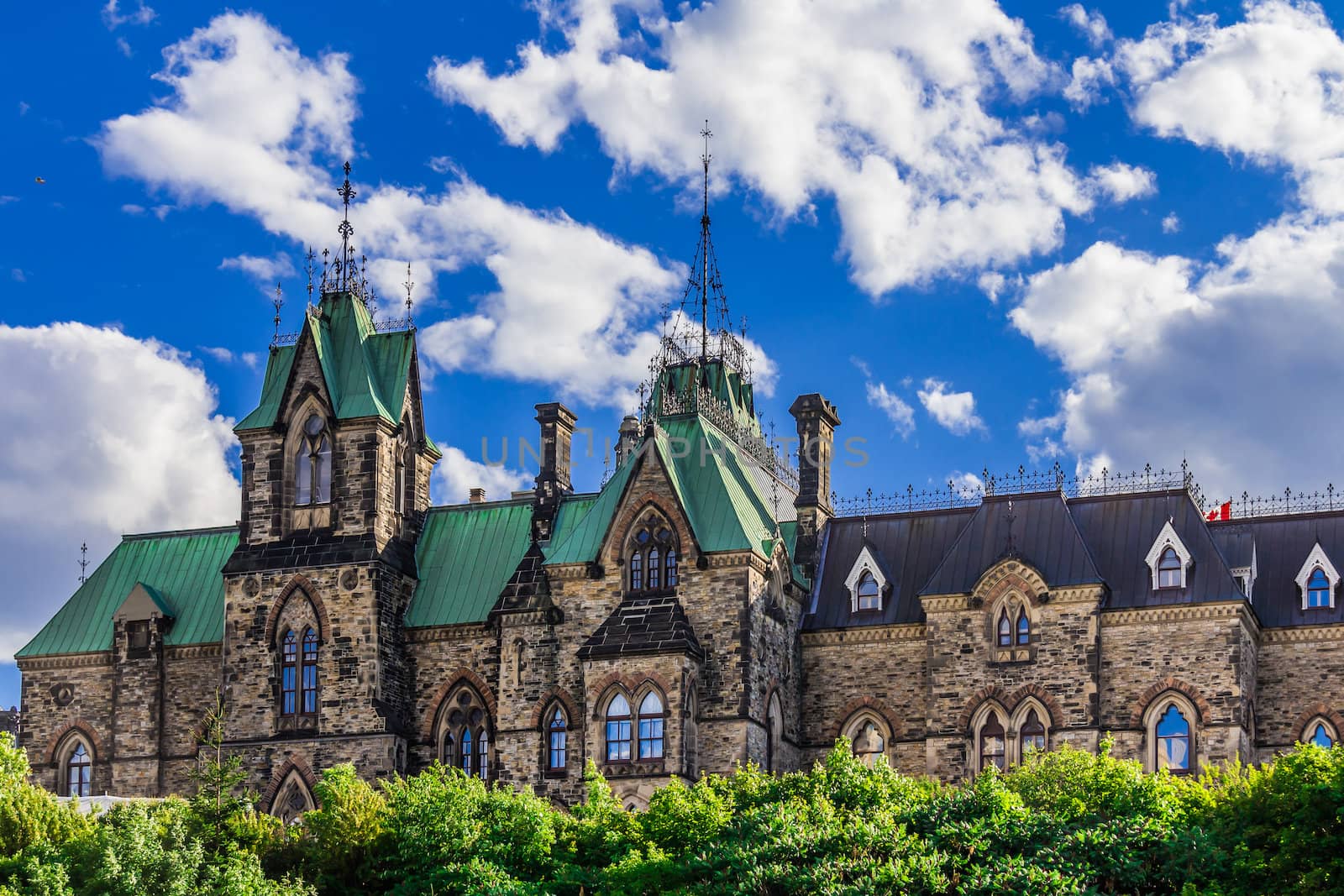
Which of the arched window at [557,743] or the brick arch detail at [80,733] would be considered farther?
the brick arch detail at [80,733]

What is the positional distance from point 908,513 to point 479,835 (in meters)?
22.7

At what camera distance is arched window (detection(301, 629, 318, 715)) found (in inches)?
2862

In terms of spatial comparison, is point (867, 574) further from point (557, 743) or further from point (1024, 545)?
point (557, 743)

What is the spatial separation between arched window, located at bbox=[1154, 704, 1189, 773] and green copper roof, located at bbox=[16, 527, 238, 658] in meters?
31.4

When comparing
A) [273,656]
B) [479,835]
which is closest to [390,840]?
[479,835]

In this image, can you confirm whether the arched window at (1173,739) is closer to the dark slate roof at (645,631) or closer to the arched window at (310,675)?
the dark slate roof at (645,631)

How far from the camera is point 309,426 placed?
7525 cm

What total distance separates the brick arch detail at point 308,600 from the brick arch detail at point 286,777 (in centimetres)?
396

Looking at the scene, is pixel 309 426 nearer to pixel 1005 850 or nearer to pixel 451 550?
pixel 451 550

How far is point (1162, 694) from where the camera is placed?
67188 millimetres

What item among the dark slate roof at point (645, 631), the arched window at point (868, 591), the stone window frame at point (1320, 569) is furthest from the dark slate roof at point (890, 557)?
the stone window frame at point (1320, 569)

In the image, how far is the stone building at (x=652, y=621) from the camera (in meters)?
68.0

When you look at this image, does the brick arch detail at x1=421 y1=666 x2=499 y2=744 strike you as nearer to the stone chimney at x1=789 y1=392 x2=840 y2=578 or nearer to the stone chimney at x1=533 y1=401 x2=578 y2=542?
the stone chimney at x1=533 y1=401 x2=578 y2=542

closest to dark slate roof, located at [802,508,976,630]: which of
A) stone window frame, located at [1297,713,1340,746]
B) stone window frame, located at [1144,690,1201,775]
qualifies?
stone window frame, located at [1144,690,1201,775]
